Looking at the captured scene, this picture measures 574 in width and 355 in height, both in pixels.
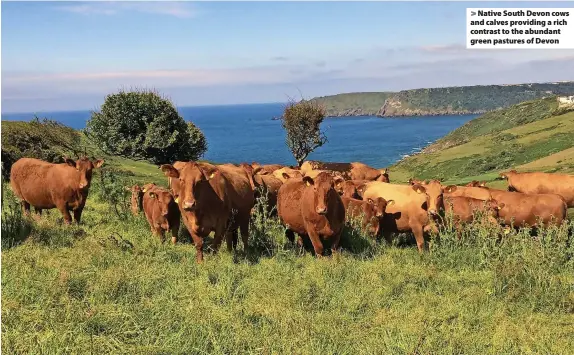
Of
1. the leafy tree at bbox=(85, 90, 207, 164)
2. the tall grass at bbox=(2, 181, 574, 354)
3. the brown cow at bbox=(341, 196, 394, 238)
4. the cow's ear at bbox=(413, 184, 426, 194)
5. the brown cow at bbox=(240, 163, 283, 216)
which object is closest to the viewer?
the tall grass at bbox=(2, 181, 574, 354)

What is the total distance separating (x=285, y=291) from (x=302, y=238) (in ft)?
14.3

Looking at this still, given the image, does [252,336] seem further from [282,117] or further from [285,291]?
[282,117]

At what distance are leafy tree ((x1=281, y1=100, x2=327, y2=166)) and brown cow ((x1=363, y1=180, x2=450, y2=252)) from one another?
23446 mm

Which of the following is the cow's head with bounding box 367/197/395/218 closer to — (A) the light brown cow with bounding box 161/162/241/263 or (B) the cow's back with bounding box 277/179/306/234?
(B) the cow's back with bounding box 277/179/306/234

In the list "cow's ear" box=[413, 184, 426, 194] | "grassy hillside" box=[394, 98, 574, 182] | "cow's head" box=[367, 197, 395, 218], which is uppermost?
"cow's ear" box=[413, 184, 426, 194]

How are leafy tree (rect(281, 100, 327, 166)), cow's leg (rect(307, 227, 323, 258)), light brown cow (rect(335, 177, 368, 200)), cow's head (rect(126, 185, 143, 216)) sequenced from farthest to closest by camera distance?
1. leafy tree (rect(281, 100, 327, 166))
2. light brown cow (rect(335, 177, 368, 200))
3. cow's head (rect(126, 185, 143, 216))
4. cow's leg (rect(307, 227, 323, 258))

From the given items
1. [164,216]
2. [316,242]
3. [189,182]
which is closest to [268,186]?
[164,216]

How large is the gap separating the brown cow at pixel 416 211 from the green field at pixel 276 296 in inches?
74.4

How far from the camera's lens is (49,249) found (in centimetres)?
838

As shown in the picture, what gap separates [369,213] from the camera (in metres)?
12.1

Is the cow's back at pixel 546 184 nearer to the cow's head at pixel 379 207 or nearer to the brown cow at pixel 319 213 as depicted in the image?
the cow's head at pixel 379 207

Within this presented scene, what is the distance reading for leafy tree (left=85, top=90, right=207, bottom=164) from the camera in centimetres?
3912

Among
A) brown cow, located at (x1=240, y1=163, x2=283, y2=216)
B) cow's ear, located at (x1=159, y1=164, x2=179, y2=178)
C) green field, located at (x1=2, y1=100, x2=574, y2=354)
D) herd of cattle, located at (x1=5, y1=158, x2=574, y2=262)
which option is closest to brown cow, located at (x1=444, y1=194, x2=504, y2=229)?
herd of cattle, located at (x1=5, y1=158, x2=574, y2=262)

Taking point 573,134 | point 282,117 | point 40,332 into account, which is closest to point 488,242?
point 40,332
